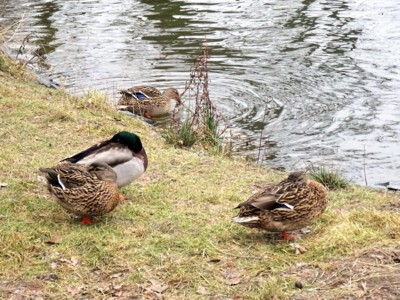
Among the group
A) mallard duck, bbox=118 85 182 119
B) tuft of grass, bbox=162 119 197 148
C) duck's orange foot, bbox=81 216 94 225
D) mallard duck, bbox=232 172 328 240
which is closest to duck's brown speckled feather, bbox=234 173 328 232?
mallard duck, bbox=232 172 328 240

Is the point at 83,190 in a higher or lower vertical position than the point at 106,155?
higher

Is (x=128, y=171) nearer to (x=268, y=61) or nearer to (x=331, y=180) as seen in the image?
(x=331, y=180)

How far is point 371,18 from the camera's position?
16.3 metres

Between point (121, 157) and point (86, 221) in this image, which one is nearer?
point (86, 221)

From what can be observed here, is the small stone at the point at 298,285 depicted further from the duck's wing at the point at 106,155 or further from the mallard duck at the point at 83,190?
the duck's wing at the point at 106,155

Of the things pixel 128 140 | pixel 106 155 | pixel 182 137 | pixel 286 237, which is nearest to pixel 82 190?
pixel 106 155

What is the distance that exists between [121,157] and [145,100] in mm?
5010

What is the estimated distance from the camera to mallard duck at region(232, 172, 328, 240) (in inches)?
210

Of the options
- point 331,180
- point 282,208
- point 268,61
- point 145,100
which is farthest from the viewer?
point 268,61

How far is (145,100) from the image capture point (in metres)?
11.4

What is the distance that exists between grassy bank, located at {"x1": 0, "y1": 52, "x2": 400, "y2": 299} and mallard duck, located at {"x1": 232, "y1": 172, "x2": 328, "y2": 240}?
0.17 metres

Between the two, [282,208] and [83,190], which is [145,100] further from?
[282,208]

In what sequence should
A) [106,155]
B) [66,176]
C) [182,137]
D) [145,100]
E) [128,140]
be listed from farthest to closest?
[145,100] → [182,137] → [128,140] → [106,155] → [66,176]

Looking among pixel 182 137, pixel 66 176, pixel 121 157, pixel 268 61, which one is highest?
pixel 66 176
